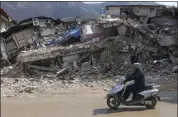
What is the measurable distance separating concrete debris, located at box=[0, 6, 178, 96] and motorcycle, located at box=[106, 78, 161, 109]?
274 inches

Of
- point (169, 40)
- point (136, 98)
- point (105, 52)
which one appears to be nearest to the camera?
point (136, 98)

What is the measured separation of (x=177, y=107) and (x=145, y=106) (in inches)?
37.6

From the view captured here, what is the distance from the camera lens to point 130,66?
20.5m

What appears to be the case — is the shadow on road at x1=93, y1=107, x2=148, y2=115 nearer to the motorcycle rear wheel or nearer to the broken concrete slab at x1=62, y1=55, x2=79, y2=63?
the motorcycle rear wheel

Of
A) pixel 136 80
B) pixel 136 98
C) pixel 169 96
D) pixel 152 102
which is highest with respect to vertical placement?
pixel 136 80

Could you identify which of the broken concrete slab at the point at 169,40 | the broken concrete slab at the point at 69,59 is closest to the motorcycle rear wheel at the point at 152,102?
the broken concrete slab at the point at 69,59

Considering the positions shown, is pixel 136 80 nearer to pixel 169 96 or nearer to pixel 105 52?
pixel 169 96

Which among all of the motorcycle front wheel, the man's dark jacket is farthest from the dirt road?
the man's dark jacket

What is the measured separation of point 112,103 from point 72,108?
1.27m

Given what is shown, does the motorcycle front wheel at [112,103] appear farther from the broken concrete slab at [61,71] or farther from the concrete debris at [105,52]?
the broken concrete slab at [61,71]

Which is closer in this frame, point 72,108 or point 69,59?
point 72,108

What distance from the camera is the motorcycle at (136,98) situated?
1077cm

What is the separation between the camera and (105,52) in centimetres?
2097

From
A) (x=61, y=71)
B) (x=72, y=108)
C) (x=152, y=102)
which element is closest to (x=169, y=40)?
(x=61, y=71)
